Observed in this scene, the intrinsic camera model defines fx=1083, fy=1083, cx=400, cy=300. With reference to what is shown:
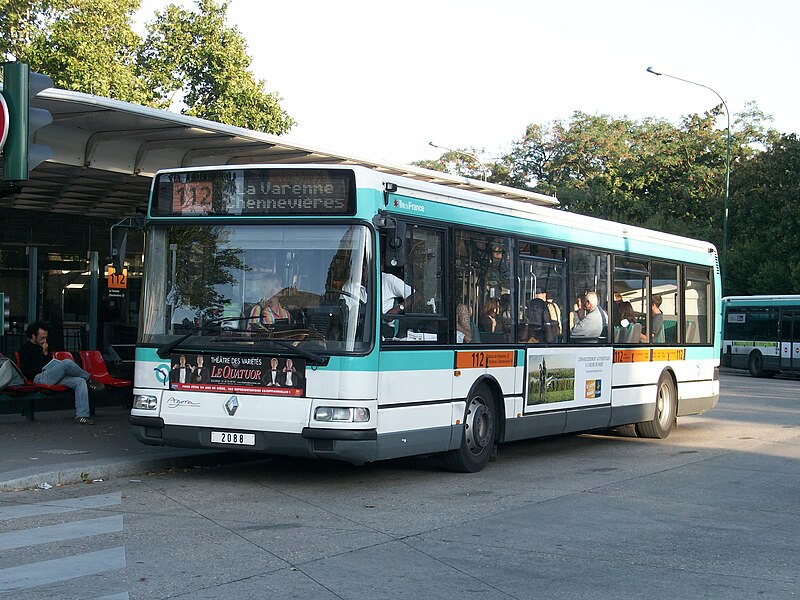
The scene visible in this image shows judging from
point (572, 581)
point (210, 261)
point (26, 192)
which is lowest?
point (572, 581)

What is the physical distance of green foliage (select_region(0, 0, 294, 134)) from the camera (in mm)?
39531

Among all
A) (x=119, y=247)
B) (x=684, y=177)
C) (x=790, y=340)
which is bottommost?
(x=790, y=340)

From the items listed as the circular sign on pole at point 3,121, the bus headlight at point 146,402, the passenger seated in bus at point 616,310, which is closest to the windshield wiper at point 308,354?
the bus headlight at point 146,402

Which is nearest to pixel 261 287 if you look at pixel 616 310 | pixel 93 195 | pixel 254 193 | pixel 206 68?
pixel 254 193

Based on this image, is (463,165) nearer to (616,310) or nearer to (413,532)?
(616,310)

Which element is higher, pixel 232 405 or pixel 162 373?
pixel 162 373

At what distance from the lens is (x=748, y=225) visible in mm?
47688

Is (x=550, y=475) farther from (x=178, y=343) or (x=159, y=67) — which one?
(x=159, y=67)

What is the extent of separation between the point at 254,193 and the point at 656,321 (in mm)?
7688

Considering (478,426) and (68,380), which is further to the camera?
(68,380)

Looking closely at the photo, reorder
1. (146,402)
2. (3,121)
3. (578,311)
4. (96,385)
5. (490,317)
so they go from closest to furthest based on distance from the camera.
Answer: (3,121) < (146,402) < (490,317) < (578,311) < (96,385)

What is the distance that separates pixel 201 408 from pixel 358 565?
355 cm

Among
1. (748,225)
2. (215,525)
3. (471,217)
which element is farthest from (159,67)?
(215,525)

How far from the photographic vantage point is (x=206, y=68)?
44.0 meters
